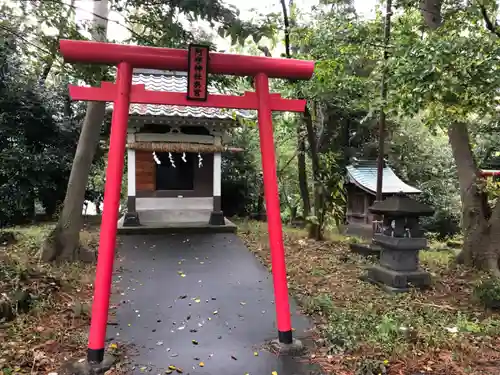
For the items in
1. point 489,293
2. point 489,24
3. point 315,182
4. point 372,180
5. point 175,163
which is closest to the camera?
point 489,293

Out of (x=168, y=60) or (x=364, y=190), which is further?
(x=364, y=190)

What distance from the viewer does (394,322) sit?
4.58 meters

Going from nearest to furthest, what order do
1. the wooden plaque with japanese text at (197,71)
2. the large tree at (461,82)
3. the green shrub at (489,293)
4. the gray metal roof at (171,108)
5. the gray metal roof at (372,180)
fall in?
the wooden plaque with japanese text at (197,71)
the large tree at (461,82)
the green shrub at (489,293)
the gray metal roof at (171,108)
the gray metal roof at (372,180)

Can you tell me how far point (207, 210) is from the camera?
40.5 ft

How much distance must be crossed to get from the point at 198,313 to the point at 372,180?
10.9 meters

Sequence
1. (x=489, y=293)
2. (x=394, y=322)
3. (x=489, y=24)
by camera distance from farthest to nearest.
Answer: (x=489, y=24), (x=489, y=293), (x=394, y=322)

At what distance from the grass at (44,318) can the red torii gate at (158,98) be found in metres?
0.52

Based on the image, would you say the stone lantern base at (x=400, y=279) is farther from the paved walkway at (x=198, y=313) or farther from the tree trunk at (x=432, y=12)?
the tree trunk at (x=432, y=12)

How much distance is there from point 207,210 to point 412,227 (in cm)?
709

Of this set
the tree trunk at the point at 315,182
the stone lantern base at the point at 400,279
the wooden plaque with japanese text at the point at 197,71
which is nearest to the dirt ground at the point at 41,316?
the wooden plaque with japanese text at the point at 197,71

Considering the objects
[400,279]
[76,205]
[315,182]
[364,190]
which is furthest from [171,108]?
[400,279]

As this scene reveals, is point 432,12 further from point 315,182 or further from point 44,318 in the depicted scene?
point 44,318

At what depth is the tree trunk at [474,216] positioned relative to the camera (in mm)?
7391

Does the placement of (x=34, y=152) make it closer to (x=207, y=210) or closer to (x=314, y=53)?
(x=207, y=210)
